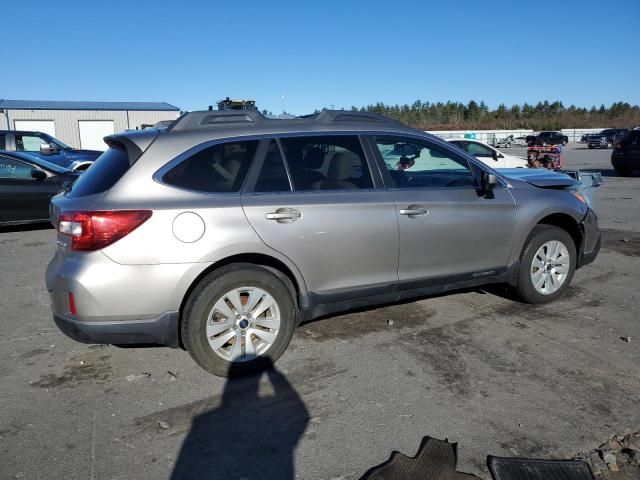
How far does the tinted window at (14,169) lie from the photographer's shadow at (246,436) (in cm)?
782

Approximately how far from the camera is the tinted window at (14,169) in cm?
939

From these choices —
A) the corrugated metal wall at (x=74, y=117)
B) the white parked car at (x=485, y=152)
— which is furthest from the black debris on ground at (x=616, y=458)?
the corrugated metal wall at (x=74, y=117)

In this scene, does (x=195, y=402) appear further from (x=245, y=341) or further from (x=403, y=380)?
(x=403, y=380)

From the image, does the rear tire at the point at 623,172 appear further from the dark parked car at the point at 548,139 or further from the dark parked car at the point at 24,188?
the dark parked car at the point at 548,139

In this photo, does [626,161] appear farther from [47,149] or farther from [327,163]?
[47,149]

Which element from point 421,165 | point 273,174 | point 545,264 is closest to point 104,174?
point 273,174

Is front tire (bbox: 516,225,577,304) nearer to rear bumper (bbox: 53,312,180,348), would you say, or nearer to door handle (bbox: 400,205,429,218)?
door handle (bbox: 400,205,429,218)

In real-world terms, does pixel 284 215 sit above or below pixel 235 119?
below

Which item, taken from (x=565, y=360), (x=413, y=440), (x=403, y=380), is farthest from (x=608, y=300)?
(x=413, y=440)

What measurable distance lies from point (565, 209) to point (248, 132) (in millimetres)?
3168

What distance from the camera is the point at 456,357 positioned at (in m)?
3.99

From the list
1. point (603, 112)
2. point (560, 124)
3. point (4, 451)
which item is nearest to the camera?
point (4, 451)

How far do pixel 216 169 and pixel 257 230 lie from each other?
52cm

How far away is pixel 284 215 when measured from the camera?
370cm
